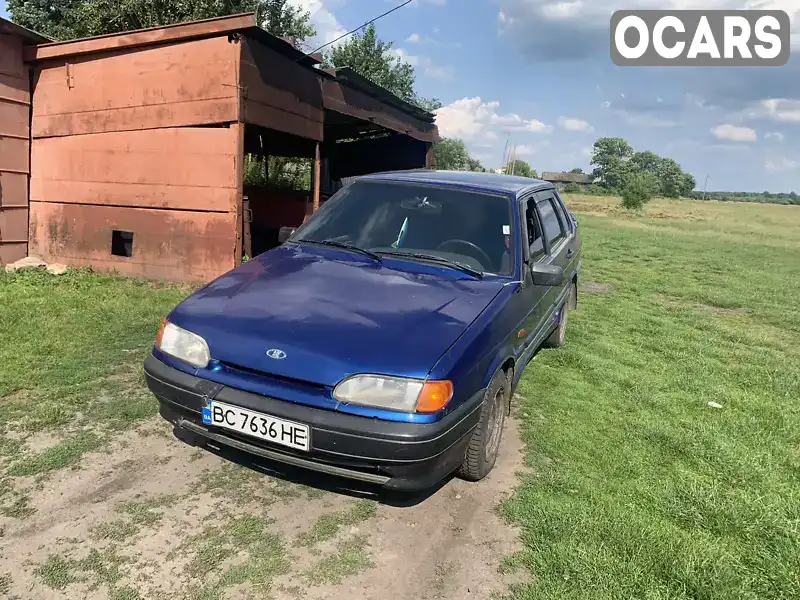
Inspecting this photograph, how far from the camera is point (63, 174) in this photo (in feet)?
26.5

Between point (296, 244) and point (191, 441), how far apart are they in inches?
59.0

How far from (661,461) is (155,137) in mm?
7100

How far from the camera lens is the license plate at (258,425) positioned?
238 centimetres

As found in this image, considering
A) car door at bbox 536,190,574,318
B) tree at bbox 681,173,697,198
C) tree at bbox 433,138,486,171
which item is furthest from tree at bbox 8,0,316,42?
tree at bbox 681,173,697,198

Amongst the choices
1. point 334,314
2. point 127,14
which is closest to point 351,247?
point 334,314

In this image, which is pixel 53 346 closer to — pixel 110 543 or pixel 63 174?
pixel 110 543

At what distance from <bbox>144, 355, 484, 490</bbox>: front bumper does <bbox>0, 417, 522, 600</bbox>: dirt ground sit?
7.7 inches

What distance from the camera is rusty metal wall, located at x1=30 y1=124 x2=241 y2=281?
281 inches

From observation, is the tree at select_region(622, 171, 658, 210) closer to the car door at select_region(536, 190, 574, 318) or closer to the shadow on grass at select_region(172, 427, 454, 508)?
the car door at select_region(536, 190, 574, 318)

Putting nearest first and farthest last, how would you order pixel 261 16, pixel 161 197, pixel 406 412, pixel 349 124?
pixel 406 412, pixel 161 197, pixel 349 124, pixel 261 16

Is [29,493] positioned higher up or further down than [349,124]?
further down

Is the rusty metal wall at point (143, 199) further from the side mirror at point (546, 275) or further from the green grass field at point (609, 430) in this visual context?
the side mirror at point (546, 275)

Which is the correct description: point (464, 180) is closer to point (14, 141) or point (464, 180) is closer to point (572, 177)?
point (14, 141)

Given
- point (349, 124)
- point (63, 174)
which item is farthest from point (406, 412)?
point (349, 124)
